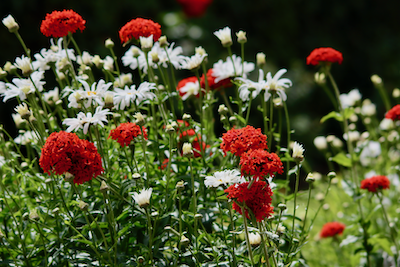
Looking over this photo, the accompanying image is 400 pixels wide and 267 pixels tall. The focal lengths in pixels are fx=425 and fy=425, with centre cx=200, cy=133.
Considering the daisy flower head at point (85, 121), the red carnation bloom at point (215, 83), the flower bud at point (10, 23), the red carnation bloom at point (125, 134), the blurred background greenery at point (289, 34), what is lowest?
the red carnation bloom at point (125, 134)

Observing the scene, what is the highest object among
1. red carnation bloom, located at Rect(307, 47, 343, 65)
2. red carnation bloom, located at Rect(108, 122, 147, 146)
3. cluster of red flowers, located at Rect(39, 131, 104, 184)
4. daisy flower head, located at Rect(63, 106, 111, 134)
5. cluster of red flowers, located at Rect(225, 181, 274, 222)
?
red carnation bloom, located at Rect(307, 47, 343, 65)

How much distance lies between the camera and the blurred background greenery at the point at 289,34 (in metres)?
3.56

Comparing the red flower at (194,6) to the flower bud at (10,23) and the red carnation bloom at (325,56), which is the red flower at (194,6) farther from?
the flower bud at (10,23)

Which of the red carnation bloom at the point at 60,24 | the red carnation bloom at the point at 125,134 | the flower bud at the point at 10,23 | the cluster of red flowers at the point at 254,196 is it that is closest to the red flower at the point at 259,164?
the cluster of red flowers at the point at 254,196

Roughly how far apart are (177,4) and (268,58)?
41.3 inches

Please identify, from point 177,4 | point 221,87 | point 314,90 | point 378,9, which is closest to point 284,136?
point 314,90

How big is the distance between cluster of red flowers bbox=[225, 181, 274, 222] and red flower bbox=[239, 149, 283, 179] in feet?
0.12

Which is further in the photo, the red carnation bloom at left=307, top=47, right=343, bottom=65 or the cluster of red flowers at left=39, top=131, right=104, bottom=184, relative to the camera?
the red carnation bloom at left=307, top=47, right=343, bottom=65

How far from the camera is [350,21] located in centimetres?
504

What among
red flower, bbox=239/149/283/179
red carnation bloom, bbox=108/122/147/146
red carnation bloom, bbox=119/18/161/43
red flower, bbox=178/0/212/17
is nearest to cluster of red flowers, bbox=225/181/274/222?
red flower, bbox=239/149/283/179

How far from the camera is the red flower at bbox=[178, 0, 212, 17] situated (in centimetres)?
383

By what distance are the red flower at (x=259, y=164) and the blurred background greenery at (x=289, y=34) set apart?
2816mm

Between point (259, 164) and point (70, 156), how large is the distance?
41 centimetres

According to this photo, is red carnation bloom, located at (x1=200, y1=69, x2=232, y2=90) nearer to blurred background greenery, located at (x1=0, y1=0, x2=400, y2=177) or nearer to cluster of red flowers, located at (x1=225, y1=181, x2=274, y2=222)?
cluster of red flowers, located at (x1=225, y1=181, x2=274, y2=222)
